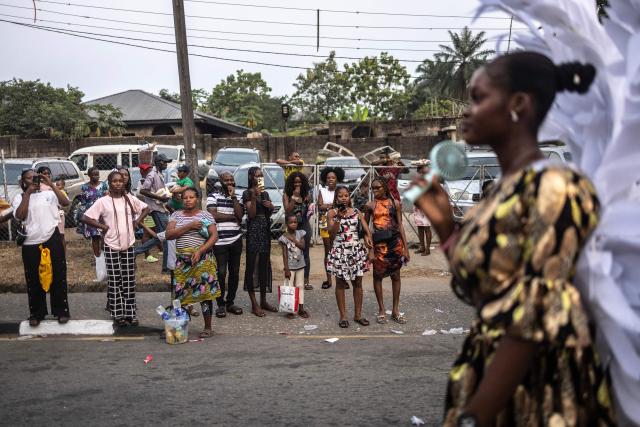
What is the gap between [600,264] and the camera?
81.1 inches

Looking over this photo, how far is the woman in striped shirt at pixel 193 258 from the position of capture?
7.81m

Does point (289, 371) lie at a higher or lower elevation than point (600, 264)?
lower

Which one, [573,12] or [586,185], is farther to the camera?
[573,12]

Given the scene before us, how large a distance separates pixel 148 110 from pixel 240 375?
38192 millimetres

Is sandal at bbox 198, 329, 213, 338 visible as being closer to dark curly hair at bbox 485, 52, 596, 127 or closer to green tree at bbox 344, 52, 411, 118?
dark curly hair at bbox 485, 52, 596, 127

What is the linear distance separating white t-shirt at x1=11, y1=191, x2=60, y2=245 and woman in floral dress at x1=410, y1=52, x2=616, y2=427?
686 centimetres

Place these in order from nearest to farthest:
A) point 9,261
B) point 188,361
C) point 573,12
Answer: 1. point 573,12
2. point 188,361
3. point 9,261

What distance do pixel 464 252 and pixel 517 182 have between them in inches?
9.7

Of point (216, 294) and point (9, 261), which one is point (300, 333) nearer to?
point (216, 294)

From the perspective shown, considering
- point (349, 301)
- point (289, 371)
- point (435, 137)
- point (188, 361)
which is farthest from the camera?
point (435, 137)

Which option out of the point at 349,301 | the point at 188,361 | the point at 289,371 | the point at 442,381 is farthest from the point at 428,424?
the point at 349,301

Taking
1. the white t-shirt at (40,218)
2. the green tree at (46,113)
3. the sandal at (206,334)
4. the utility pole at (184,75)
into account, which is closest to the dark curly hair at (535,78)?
the sandal at (206,334)

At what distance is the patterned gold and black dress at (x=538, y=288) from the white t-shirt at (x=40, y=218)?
22.7ft

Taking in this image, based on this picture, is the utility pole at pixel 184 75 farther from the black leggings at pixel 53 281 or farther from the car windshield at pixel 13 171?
the black leggings at pixel 53 281
